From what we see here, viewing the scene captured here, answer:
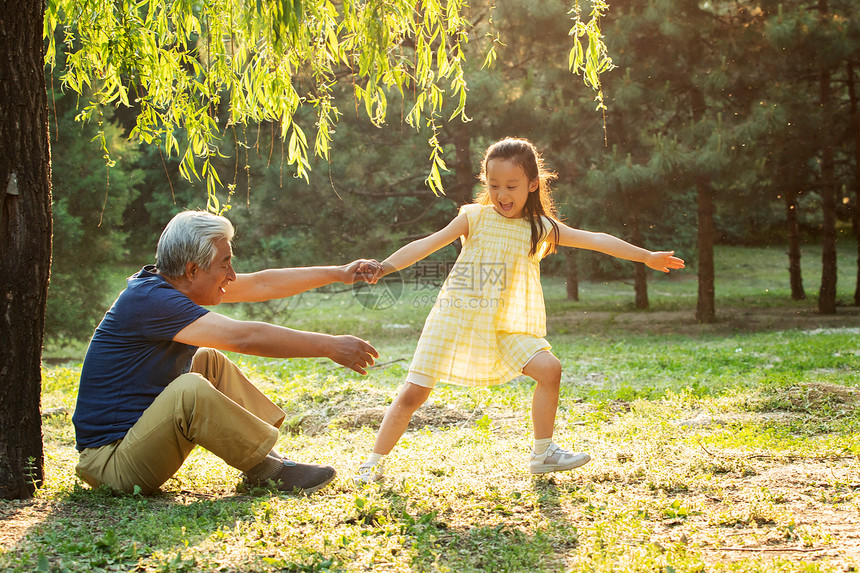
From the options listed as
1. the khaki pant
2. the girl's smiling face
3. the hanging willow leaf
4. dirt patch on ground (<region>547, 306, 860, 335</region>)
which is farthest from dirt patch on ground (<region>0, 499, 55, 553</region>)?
dirt patch on ground (<region>547, 306, 860, 335</region>)

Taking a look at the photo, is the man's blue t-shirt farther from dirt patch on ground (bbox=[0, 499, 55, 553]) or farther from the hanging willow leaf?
the hanging willow leaf

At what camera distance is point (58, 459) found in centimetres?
425

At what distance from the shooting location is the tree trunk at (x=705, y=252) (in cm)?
1248

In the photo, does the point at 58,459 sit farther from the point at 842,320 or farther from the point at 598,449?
the point at 842,320

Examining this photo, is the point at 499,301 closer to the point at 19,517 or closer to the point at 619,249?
the point at 619,249

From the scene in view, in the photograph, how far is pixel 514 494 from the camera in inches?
134

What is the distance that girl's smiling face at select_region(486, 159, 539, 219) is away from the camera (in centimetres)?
401

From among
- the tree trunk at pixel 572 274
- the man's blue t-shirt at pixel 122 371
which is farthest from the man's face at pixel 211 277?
the tree trunk at pixel 572 274

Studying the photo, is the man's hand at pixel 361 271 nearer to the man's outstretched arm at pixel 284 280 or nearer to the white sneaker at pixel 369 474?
the man's outstretched arm at pixel 284 280

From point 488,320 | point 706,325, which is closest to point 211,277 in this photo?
point 488,320

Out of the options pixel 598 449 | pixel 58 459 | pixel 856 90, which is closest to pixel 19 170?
pixel 58 459

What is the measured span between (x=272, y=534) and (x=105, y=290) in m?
9.94

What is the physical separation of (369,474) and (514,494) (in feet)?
2.34

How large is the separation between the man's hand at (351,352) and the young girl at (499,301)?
0.82 metres
